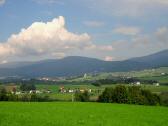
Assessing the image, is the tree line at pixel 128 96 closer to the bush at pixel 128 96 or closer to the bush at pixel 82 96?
the bush at pixel 128 96

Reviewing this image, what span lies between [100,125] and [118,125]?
130cm

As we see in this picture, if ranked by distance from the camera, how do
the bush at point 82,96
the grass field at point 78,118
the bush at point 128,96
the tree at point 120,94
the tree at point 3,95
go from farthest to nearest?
the bush at point 82,96
the tree at point 3,95
the tree at point 120,94
the bush at point 128,96
the grass field at point 78,118

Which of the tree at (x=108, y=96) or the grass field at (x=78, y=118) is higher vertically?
the tree at (x=108, y=96)

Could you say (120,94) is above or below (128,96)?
above

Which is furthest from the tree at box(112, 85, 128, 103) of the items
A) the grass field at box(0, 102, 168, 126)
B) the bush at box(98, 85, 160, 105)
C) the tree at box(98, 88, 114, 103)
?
the grass field at box(0, 102, 168, 126)

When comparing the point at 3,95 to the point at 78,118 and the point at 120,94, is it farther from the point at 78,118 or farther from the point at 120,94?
the point at 78,118

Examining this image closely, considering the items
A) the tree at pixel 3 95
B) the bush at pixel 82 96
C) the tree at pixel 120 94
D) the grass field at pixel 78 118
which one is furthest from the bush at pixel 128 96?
the grass field at pixel 78 118

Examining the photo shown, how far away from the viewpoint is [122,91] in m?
72.7

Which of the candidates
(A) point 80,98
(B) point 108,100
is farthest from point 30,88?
(B) point 108,100

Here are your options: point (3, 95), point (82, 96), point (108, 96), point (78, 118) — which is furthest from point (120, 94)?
point (78, 118)

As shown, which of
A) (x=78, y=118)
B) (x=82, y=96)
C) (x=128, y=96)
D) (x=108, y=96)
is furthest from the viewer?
(x=82, y=96)

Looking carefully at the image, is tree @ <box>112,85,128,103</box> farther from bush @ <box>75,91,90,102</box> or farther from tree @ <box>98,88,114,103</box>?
bush @ <box>75,91,90,102</box>

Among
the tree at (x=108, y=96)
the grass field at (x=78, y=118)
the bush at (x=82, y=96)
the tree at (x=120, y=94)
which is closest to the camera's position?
the grass field at (x=78, y=118)

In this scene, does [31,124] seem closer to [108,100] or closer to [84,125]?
[84,125]
